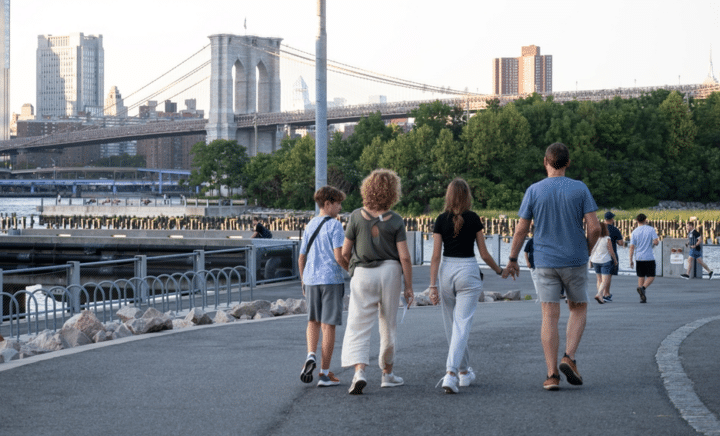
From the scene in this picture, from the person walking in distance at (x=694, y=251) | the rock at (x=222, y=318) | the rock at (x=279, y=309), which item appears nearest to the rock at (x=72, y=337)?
the rock at (x=222, y=318)

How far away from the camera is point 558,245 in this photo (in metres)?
6.88

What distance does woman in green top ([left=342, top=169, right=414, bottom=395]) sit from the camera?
6922mm

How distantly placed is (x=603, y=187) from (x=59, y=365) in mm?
70574

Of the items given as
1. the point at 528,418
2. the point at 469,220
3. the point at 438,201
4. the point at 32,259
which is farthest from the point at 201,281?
the point at 438,201

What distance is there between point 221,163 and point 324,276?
8174 centimetres

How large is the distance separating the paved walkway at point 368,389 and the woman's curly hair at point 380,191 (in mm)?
1417

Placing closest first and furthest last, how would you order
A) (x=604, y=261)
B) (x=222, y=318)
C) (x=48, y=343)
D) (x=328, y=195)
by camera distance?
(x=328, y=195) → (x=48, y=343) → (x=222, y=318) → (x=604, y=261)

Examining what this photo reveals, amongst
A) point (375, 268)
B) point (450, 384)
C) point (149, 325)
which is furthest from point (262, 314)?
point (450, 384)

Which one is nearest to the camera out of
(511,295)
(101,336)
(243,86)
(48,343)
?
(48,343)

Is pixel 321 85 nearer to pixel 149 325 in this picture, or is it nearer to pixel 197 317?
pixel 197 317

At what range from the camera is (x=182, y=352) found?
29.9ft

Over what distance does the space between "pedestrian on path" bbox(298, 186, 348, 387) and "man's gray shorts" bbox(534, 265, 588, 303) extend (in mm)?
1577

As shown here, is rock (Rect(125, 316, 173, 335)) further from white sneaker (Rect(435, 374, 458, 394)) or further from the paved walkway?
white sneaker (Rect(435, 374, 458, 394))

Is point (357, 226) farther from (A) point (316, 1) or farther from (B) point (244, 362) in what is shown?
(A) point (316, 1)
